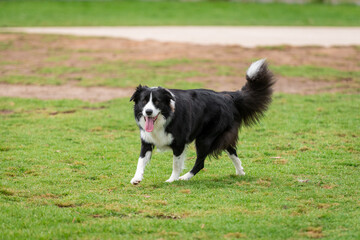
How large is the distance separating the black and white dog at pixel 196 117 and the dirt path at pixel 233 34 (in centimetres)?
1367

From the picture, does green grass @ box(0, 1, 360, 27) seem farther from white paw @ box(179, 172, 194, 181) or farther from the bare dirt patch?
white paw @ box(179, 172, 194, 181)

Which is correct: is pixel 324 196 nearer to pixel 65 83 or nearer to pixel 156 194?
pixel 156 194

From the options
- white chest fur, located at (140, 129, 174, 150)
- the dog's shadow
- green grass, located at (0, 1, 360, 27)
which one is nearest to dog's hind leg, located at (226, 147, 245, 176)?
the dog's shadow

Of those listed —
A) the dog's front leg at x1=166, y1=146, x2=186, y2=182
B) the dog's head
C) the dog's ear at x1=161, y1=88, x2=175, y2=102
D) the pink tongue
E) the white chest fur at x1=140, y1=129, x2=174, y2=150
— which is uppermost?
the dog's ear at x1=161, y1=88, x2=175, y2=102

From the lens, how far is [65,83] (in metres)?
16.7

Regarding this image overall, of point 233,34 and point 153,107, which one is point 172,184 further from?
point 233,34

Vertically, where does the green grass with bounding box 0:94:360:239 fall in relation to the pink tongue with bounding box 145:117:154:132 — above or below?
below

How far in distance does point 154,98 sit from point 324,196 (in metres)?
2.61

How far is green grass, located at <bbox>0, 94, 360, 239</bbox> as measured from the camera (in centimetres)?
584

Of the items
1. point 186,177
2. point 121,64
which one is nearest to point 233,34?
point 121,64

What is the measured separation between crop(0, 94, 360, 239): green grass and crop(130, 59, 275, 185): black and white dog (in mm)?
449

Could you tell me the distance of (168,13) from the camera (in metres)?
35.4

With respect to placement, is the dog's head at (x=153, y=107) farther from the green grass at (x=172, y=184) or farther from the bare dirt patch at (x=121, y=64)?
the bare dirt patch at (x=121, y=64)

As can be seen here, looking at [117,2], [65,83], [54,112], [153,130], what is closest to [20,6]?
[117,2]
